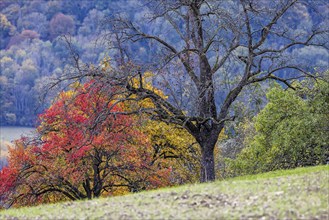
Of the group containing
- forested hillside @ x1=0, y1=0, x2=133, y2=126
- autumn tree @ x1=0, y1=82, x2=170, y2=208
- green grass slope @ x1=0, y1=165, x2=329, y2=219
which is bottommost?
green grass slope @ x1=0, y1=165, x2=329, y2=219

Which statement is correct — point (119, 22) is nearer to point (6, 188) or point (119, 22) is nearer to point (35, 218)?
point (6, 188)

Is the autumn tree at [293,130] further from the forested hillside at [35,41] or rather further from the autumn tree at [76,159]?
the forested hillside at [35,41]

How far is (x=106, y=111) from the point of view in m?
26.0

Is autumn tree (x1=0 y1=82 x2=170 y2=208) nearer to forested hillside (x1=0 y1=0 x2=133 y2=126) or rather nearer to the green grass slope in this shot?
the green grass slope

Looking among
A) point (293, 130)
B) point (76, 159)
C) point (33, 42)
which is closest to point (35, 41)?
point (33, 42)

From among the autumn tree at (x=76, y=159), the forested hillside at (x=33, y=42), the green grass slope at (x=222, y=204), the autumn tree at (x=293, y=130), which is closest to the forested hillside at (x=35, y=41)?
the forested hillside at (x=33, y=42)

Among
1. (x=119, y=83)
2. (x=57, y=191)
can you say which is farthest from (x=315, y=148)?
(x=57, y=191)

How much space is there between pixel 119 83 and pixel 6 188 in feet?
25.1

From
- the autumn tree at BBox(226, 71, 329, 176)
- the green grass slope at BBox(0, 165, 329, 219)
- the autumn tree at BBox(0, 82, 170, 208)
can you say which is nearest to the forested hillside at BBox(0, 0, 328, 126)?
the autumn tree at BBox(226, 71, 329, 176)

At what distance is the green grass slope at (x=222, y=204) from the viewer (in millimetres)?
13664

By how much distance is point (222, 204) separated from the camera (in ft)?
49.3

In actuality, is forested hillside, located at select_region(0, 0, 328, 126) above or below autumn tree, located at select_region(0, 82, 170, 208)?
above

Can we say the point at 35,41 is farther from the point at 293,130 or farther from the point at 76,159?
the point at 293,130

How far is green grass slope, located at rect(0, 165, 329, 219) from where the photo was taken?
13664 millimetres
